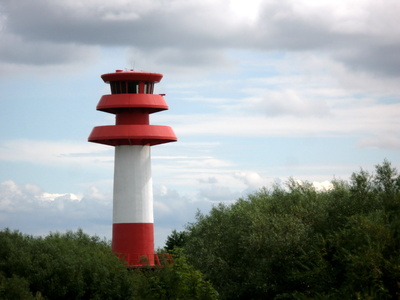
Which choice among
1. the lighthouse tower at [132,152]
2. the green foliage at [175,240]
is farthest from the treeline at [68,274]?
the green foliage at [175,240]

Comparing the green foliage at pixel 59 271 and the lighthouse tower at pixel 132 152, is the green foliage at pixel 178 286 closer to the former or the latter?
the green foliage at pixel 59 271

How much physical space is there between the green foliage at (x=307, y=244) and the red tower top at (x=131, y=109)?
8.12 m

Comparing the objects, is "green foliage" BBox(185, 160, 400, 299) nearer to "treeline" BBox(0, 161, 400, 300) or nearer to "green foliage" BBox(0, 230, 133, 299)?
"treeline" BBox(0, 161, 400, 300)

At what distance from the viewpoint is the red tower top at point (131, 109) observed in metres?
50.7

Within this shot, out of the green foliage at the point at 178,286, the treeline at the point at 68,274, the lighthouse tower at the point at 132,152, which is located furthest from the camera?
the lighthouse tower at the point at 132,152

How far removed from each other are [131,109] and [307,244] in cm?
1485

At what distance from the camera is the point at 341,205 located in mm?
45062

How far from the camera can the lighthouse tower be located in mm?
50406

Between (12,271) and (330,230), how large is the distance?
18.8 meters

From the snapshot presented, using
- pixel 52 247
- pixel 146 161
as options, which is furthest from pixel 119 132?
pixel 52 247

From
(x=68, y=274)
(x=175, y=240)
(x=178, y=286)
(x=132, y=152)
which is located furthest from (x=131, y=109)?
(x=175, y=240)

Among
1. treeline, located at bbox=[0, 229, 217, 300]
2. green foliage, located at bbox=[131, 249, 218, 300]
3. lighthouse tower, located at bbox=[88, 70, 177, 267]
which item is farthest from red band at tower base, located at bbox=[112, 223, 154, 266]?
green foliage, located at bbox=[131, 249, 218, 300]

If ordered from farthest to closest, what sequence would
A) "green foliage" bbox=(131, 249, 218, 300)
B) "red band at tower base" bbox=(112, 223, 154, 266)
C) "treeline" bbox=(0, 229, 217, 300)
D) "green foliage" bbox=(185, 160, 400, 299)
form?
"red band at tower base" bbox=(112, 223, 154, 266) < "treeline" bbox=(0, 229, 217, 300) < "green foliage" bbox=(131, 249, 218, 300) < "green foliage" bbox=(185, 160, 400, 299)

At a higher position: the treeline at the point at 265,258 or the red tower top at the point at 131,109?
the red tower top at the point at 131,109
